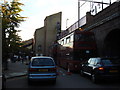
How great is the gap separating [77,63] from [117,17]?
5.56 meters

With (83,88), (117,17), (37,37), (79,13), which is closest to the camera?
(83,88)

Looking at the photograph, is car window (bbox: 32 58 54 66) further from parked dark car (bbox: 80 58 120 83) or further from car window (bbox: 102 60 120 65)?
car window (bbox: 102 60 120 65)

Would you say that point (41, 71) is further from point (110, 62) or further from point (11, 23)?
point (11, 23)

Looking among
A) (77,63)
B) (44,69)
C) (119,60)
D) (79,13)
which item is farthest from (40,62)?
(79,13)

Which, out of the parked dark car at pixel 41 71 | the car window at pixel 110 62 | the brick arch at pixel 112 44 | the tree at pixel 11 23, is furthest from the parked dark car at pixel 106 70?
the tree at pixel 11 23

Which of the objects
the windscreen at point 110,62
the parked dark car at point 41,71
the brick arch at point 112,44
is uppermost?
the brick arch at point 112,44

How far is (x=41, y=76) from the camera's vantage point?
391 inches

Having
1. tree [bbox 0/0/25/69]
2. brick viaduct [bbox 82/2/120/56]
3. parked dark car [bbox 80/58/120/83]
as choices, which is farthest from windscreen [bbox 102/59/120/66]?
tree [bbox 0/0/25/69]

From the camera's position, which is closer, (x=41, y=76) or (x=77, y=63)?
(x=41, y=76)

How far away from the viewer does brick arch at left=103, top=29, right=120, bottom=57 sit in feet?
61.4

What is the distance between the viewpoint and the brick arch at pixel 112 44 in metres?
18.7

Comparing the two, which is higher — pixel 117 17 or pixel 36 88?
pixel 117 17

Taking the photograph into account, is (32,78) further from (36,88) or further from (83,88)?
(83,88)

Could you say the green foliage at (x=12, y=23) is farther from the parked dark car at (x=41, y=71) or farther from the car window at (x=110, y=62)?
the car window at (x=110, y=62)
